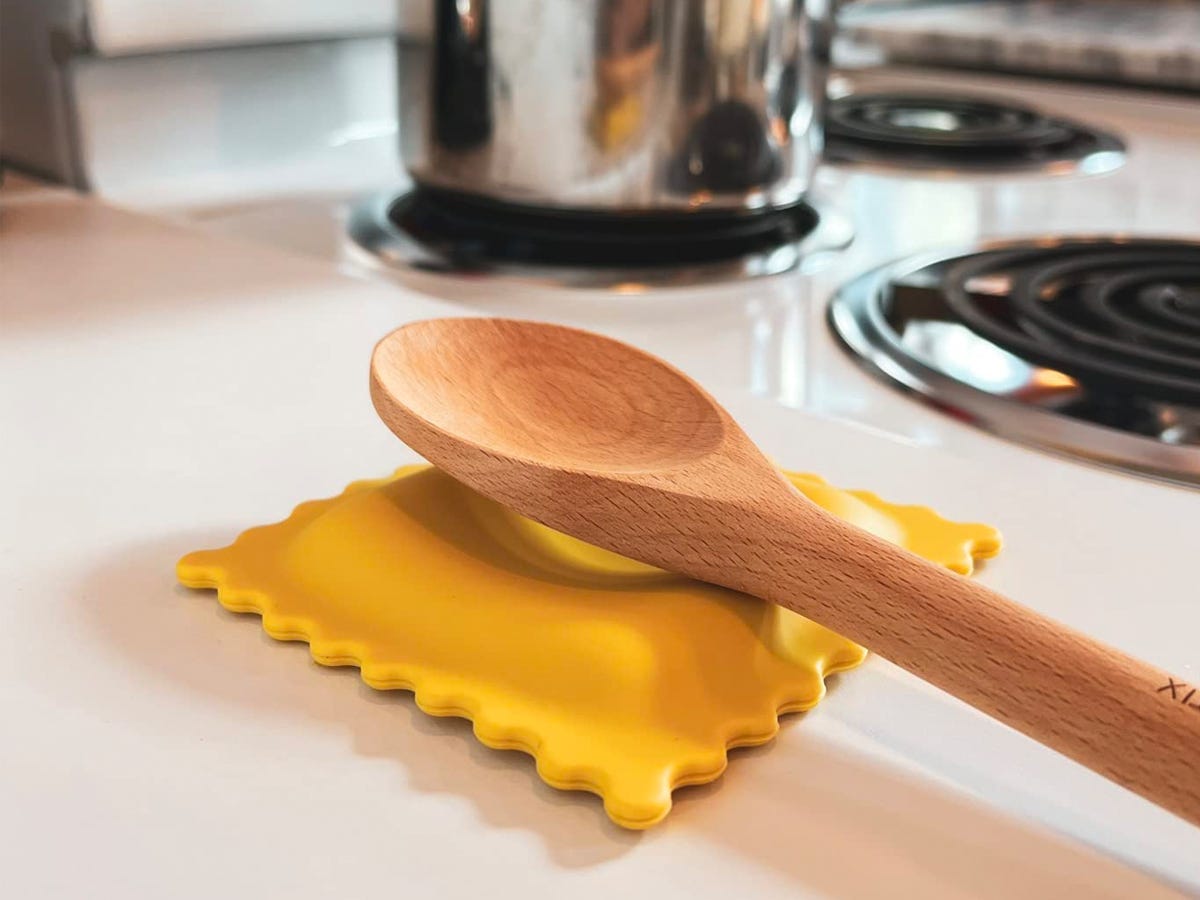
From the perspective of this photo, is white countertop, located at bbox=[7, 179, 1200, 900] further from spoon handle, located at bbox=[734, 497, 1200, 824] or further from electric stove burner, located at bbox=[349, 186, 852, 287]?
electric stove burner, located at bbox=[349, 186, 852, 287]

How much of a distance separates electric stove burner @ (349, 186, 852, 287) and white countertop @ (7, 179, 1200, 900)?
213mm

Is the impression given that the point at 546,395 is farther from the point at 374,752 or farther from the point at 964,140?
the point at 964,140

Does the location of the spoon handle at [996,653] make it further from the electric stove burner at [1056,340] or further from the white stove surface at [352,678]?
the electric stove burner at [1056,340]

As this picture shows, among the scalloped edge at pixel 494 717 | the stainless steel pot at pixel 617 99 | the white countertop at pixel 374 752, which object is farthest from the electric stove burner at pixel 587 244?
the scalloped edge at pixel 494 717

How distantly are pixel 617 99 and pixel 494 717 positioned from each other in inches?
15.6

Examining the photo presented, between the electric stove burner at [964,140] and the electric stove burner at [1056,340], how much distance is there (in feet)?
0.80

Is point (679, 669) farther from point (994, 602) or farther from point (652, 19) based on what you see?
point (652, 19)

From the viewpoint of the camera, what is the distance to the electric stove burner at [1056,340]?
0.47m

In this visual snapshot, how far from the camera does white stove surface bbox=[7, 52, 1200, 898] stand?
258 millimetres

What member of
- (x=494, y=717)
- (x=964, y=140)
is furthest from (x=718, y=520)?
(x=964, y=140)

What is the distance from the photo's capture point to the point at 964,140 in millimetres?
973

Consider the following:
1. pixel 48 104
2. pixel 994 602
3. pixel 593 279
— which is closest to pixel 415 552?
pixel 994 602

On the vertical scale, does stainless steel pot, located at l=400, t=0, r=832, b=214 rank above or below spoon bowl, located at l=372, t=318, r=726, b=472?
above

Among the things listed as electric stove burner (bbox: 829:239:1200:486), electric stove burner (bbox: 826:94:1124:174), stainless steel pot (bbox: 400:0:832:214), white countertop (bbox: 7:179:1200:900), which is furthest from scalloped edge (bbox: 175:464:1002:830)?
electric stove burner (bbox: 826:94:1124:174)
